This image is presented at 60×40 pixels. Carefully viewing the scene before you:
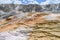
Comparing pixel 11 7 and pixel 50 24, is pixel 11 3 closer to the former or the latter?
pixel 11 7

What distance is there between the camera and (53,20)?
1.82m

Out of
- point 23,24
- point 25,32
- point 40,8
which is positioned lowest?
point 25,32

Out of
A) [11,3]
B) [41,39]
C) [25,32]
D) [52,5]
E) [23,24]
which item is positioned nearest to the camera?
[41,39]

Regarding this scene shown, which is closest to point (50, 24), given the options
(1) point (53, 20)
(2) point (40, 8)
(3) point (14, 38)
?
(1) point (53, 20)

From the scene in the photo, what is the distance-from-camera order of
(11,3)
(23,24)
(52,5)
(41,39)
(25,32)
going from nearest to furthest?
(41,39) < (25,32) < (23,24) < (52,5) < (11,3)

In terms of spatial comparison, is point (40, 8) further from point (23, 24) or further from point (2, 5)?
point (23, 24)

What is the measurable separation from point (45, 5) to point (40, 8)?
0.14 m

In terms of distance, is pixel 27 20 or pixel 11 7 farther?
pixel 11 7

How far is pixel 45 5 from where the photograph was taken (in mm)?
3445

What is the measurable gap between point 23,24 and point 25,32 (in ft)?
0.79

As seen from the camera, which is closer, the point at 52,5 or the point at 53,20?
the point at 53,20

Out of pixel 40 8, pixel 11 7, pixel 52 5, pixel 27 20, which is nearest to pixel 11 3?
pixel 11 7

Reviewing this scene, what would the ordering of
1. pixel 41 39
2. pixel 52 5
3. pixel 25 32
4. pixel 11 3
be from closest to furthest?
1. pixel 41 39
2. pixel 25 32
3. pixel 52 5
4. pixel 11 3

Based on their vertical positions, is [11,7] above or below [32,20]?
above
